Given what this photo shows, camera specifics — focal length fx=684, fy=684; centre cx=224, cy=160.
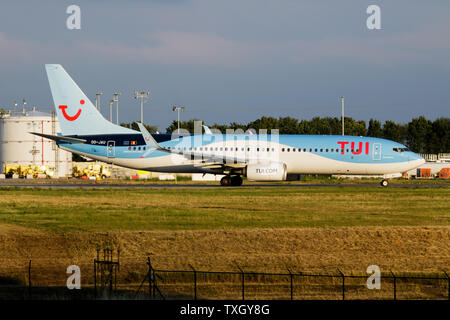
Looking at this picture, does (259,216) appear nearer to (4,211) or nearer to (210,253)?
(210,253)

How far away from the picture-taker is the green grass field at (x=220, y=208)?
37562 mm

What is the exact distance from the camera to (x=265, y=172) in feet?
190

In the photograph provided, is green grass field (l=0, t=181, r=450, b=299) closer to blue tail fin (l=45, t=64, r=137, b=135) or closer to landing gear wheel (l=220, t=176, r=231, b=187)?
landing gear wheel (l=220, t=176, r=231, b=187)

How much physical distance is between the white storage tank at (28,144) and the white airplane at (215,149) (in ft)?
115

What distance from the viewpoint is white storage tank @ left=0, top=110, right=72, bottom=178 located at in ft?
318

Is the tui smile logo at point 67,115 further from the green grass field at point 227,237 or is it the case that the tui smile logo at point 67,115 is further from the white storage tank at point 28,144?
the white storage tank at point 28,144

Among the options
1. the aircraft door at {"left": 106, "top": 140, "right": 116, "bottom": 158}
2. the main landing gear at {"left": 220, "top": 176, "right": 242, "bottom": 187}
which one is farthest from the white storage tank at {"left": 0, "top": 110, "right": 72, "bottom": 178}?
the main landing gear at {"left": 220, "top": 176, "right": 242, "bottom": 187}

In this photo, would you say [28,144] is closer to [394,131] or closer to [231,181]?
[231,181]

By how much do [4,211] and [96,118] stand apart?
69.1ft

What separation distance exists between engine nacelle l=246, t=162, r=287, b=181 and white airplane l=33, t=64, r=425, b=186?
4.66 feet

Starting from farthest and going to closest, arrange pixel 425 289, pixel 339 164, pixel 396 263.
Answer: pixel 339 164 → pixel 396 263 → pixel 425 289

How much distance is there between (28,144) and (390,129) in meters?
94.9
